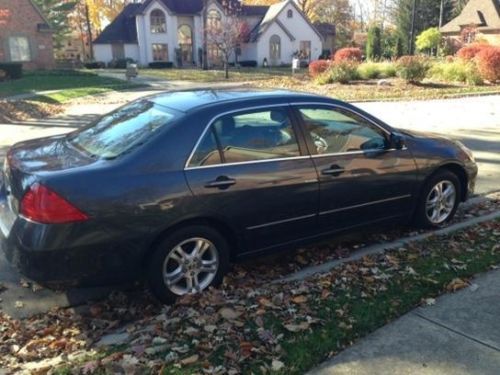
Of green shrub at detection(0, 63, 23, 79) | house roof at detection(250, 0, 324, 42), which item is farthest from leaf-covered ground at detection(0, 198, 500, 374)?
house roof at detection(250, 0, 324, 42)

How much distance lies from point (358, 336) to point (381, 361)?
0.29m

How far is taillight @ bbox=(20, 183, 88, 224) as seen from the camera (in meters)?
3.52

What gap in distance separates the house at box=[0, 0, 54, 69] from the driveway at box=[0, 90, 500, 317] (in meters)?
20.3

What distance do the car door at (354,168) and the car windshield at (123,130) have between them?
1237 mm

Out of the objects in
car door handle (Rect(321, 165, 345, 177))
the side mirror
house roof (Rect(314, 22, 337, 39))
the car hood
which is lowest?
car door handle (Rect(321, 165, 345, 177))

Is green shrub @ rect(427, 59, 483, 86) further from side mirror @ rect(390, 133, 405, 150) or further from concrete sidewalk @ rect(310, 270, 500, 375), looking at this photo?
concrete sidewalk @ rect(310, 270, 500, 375)

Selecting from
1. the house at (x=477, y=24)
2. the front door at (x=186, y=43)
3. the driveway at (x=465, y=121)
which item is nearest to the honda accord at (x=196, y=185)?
the driveway at (x=465, y=121)

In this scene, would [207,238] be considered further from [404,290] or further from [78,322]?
[404,290]

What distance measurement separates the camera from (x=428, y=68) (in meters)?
23.6

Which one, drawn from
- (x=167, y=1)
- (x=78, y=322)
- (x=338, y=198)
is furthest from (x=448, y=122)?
(x=167, y=1)

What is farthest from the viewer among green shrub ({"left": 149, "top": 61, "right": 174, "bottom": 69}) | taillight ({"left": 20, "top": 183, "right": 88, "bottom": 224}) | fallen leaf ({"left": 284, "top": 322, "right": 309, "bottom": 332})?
green shrub ({"left": 149, "top": 61, "right": 174, "bottom": 69})

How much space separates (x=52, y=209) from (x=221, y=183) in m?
1.24

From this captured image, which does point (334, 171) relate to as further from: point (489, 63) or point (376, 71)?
point (376, 71)

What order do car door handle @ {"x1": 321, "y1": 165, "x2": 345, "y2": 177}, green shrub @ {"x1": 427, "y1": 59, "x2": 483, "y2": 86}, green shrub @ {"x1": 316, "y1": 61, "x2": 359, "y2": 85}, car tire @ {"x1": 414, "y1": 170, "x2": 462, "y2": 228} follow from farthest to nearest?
green shrub @ {"x1": 316, "y1": 61, "x2": 359, "y2": 85}
green shrub @ {"x1": 427, "y1": 59, "x2": 483, "y2": 86}
car tire @ {"x1": 414, "y1": 170, "x2": 462, "y2": 228}
car door handle @ {"x1": 321, "y1": 165, "x2": 345, "y2": 177}
